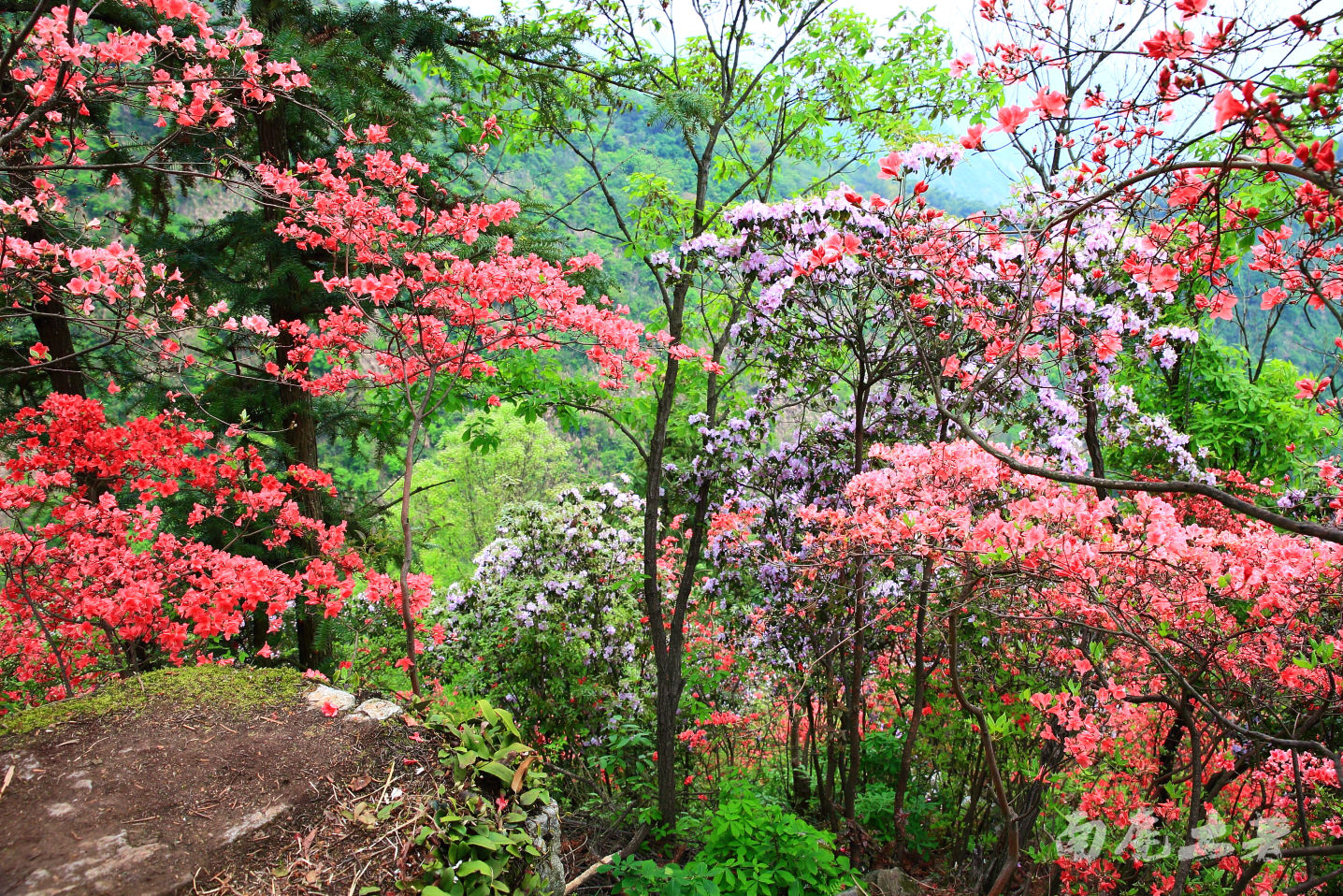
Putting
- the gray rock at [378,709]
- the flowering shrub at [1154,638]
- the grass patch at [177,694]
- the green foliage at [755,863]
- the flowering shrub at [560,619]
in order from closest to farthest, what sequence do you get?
the grass patch at [177,694] < the gray rock at [378,709] < the flowering shrub at [1154,638] < the green foliage at [755,863] < the flowering shrub at [560,619]

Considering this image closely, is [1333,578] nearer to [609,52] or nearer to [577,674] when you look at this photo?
[577,674]

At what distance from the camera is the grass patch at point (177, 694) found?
211 centimetres

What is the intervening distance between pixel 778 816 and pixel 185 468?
3938mm

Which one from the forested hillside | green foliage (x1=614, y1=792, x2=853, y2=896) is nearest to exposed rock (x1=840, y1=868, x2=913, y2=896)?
the forested hillside

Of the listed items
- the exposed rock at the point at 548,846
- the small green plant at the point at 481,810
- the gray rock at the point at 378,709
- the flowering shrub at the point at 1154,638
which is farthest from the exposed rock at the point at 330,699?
the flowering shrub at the point at 1154,638

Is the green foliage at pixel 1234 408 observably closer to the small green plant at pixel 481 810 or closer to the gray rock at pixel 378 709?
the small green plant at pixel 481 810

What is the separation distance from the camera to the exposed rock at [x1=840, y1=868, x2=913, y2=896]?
3871 millimetres

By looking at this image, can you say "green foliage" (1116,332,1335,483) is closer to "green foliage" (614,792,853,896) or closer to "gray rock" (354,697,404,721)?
"green foliage" (614,792,853,896)

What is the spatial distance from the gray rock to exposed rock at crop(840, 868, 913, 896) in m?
2.96

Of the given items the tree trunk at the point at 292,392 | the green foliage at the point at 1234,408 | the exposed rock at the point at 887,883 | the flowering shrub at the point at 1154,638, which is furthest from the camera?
the green foliage at the point at 1234,408

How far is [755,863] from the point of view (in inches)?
129

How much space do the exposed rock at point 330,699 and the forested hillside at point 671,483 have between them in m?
0.05

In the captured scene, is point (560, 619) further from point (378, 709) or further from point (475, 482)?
point (475, 482)

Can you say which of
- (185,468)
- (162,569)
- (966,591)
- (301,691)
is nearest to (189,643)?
(162,569)
